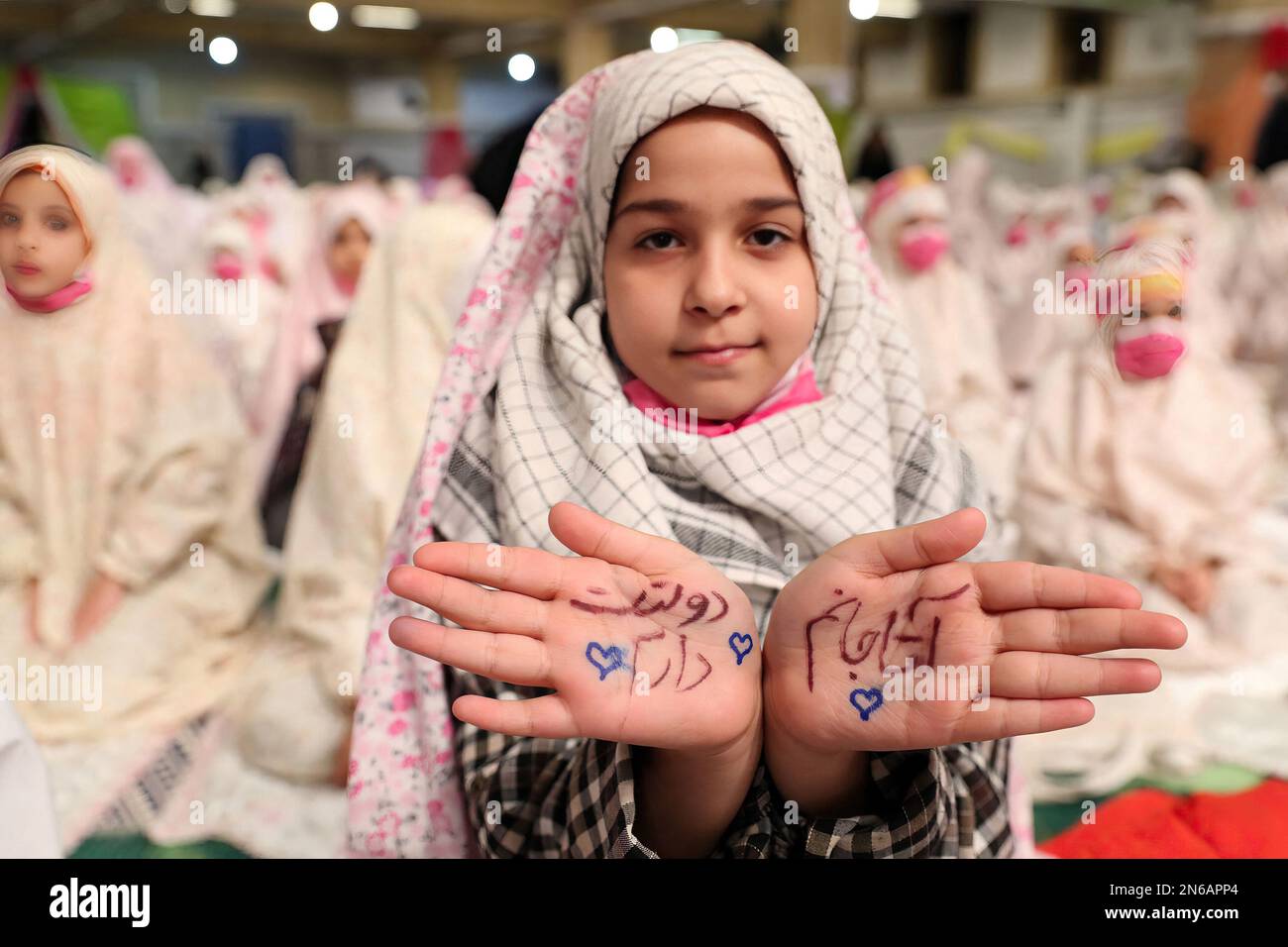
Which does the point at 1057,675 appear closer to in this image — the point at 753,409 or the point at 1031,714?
the point at 1031,714

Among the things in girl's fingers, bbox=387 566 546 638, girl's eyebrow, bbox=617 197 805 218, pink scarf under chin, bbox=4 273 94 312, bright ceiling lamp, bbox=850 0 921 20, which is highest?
bright ceiling lamp, bbox=850 0 921 20

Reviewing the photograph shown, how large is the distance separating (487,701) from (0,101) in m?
2.81

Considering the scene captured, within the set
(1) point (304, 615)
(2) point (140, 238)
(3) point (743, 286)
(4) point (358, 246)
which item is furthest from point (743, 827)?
(4) point (358, 246)

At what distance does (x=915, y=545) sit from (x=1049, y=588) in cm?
8

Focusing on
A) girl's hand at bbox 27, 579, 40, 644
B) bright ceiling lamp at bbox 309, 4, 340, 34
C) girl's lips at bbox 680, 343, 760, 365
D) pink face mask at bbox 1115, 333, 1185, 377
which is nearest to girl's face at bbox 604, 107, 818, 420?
girl's lips at bbox 680, 343, 760, 365

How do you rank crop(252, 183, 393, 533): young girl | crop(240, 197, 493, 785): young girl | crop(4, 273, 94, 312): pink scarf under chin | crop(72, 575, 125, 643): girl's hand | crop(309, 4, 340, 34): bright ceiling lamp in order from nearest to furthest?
crop(4, 273, 94, 312): pink scarf under chin
crop(72, 575, 125, 643): girl's hand
crop(240, 197, 493, 785): young girl
crop(252, 183, 393, 533): young girl
crop(309, 4, 340, 34): bright ceiling lamp

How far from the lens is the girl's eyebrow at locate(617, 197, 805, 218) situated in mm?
742

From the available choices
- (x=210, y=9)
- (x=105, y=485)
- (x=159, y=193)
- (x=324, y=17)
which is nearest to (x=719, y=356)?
(x=105, y=485)

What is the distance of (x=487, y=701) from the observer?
58 centimetres

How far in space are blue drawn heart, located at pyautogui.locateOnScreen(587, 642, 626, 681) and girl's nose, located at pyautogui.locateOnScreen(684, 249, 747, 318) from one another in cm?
27

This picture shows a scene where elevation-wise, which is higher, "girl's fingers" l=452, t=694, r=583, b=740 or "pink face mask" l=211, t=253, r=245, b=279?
"pink face mask" l=211, t=253, r=245, b=279

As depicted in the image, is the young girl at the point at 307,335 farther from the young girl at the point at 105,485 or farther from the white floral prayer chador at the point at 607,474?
the white floral prayer chador at the point at 607,474

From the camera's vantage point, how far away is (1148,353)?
1184 mm

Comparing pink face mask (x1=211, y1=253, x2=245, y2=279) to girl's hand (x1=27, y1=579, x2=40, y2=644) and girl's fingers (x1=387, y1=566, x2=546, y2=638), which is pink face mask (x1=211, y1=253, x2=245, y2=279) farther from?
girl's fingers (x1=387, y1=566, x2=546, y2=638)
